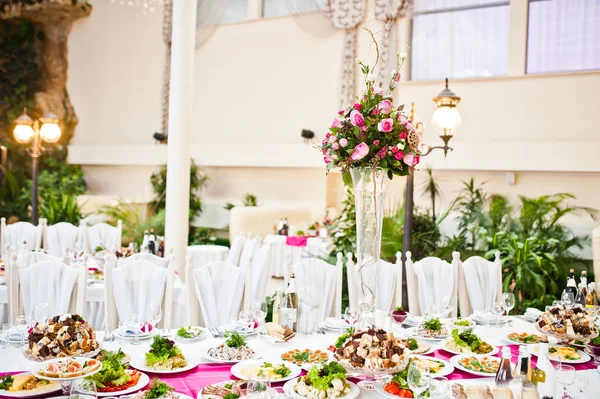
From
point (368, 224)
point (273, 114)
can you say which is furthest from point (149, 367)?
point (273, 114)

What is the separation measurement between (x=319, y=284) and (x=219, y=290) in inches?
25.1

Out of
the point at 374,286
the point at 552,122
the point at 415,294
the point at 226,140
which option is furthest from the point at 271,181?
the point at 374,286

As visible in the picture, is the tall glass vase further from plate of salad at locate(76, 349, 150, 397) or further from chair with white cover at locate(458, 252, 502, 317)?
chair with white cover at locate(458, 252, 502, 317)

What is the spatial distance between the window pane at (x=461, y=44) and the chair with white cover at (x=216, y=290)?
6.98 metres

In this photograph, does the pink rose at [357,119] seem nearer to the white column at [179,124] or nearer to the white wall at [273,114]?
the white column at [179,124]

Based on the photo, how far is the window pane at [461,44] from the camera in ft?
31.9

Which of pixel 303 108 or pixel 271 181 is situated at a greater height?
pixel 303 108

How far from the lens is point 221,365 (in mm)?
2717

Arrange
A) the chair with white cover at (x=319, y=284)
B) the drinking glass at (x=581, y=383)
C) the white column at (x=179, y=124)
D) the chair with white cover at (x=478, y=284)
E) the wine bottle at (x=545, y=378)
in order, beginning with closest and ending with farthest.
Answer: the wine bottle at (x=545, y=378)
the drinking glass at (x=581, y=383)
the chair with white cover at (x=319, y=284)
the chair with white cover at (x=478, y=284)
the white column at (x=179, y=124)

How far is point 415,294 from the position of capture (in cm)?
422

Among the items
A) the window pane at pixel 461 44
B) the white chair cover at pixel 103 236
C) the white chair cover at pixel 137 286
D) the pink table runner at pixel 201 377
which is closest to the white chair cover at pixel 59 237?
the white chair cover at pixel 103 236

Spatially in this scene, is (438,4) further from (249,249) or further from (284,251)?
(249,249)

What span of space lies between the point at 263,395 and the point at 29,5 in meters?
12.7

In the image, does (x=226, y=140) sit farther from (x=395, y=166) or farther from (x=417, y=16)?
(x=395, y=166)
